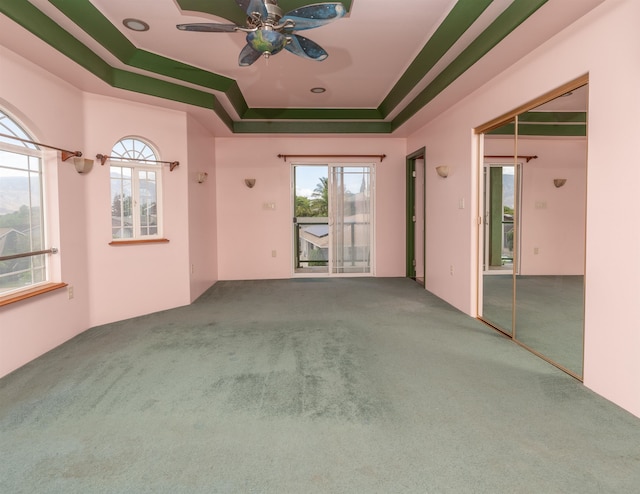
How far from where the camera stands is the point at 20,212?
3.10 metres

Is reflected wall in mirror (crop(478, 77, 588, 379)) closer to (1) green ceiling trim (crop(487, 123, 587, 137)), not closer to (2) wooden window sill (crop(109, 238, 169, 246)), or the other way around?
(1) green ceiling trim (crop(487, 123, 587, 137))

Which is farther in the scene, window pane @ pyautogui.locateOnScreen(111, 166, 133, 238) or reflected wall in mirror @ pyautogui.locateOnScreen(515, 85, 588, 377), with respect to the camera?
window pane @ pyautogui.locateOnScreen(111, 166, 133, 238)

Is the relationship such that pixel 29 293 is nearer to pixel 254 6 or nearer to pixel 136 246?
pixel 136 246

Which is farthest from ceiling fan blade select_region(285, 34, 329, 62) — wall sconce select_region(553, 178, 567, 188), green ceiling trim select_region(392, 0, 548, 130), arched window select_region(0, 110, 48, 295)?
arched window select_region(0, 110, 48, 295)

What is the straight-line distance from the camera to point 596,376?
2385mm

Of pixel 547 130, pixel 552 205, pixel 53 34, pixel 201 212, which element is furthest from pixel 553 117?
pixel 201 212

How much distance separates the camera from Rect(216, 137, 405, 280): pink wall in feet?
21.2

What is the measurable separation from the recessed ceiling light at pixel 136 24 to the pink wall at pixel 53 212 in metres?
0.81

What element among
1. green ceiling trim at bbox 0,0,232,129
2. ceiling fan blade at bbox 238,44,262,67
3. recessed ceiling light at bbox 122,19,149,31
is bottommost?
ceiling fan blade at bbox 238,44,262,67

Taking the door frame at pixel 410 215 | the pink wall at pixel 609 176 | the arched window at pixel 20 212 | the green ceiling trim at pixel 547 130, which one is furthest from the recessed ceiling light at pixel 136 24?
the door frame at pixel 410 215

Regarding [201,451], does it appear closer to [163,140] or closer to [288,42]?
[288,42]

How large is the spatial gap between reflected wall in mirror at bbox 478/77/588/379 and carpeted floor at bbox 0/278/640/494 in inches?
12.2

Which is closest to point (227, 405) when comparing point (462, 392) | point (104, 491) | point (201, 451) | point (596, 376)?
point (201, 451)

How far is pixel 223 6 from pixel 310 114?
2.94 m
